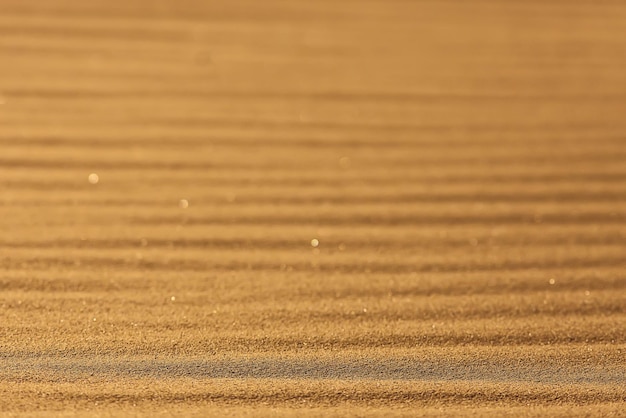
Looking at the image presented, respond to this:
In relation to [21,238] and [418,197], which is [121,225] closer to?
[21,238]

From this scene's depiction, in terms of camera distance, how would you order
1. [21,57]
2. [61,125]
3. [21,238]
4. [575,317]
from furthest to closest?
[21,57] → [61,125] → [21,238] → [575,317]

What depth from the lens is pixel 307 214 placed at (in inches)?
102

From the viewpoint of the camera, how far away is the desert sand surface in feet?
6.08

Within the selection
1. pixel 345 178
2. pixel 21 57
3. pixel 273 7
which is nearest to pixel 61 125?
pixel 21 57

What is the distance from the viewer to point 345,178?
2814 millimetres

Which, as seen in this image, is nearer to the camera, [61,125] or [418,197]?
[418,197]

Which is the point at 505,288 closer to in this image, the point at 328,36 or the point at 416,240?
the point at 416,240

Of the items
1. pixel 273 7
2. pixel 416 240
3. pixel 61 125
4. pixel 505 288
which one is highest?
pixel 273 7

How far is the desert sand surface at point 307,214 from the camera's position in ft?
6.08

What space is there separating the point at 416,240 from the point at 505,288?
308mm

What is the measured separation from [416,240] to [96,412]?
1023 mm

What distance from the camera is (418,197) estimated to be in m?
2.70

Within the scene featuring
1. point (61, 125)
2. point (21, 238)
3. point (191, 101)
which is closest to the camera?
point (21, 238)

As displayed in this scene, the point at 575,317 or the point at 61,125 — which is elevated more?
the point at 61,125
